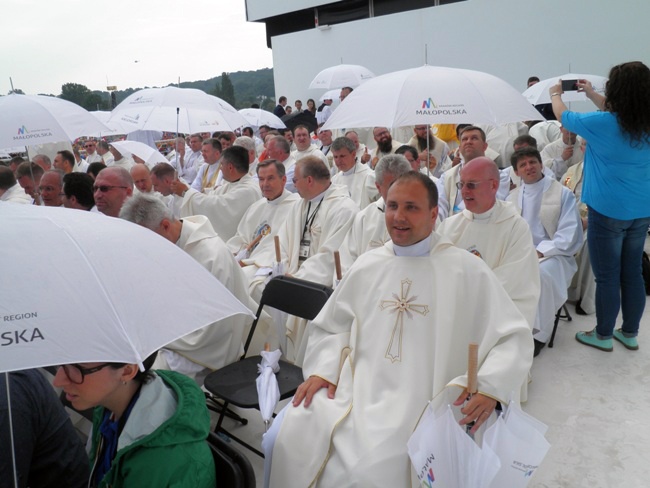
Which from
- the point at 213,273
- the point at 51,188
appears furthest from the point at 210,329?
the point at 51,188

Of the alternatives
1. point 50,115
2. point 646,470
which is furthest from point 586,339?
point 50,115

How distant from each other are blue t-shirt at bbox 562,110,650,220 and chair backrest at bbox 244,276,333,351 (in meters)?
2.27

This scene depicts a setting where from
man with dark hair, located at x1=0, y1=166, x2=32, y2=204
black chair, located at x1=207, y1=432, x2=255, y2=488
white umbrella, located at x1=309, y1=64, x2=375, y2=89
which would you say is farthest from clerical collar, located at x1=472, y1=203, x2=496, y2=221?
white umbrella, located at x1=309, y1=64, x2=375, y2=89

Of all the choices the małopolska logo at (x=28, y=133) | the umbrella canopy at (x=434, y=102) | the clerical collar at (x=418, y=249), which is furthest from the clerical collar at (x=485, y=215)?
the małopolska logo at (x=28, y=133)

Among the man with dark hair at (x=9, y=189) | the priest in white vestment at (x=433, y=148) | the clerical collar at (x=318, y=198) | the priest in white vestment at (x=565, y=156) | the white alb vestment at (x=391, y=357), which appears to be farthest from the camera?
the priest in white vestment at (x=433, y=148)

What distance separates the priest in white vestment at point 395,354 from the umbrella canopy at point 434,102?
101 cm

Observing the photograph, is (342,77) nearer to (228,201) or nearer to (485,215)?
(228,201)

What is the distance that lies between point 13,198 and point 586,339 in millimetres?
6435

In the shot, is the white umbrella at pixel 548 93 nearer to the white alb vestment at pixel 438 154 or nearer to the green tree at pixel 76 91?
the white alb vestment at pixel 438 154

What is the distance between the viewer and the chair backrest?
3268mm

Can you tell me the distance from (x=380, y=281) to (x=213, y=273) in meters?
1.28

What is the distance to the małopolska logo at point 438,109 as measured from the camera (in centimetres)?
351

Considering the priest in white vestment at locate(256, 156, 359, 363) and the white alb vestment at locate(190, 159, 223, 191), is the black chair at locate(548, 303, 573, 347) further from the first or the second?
the white alb vestment at locate(190, 159, 223, 191)

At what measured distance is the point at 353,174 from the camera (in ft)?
22.8
